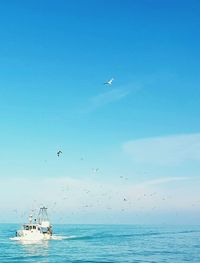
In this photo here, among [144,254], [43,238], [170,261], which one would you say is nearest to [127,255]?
[144,254]

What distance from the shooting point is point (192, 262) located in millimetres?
98750

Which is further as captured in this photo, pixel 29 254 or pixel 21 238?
pixel 21 238

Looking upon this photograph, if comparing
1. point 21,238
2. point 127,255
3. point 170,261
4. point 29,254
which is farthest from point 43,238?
point 170,261

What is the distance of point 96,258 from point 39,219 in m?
87.8

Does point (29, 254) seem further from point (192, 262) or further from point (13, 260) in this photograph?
point (192, 262)

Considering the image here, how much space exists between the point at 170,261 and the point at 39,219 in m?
101

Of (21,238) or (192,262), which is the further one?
(21,238)

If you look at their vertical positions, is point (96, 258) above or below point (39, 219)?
below

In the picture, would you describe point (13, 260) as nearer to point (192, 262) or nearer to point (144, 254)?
point (144, 254)

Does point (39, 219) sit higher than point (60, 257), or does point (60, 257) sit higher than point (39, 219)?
point (39, 219)

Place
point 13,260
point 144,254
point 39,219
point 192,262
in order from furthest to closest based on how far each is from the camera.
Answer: point 39,219 < point 144,254 < point 13,260 < point 192,262

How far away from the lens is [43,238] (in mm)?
178250

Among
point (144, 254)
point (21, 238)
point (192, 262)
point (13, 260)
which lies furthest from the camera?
point (21, 238)

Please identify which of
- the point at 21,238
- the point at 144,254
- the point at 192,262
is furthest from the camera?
the point at 21,238
